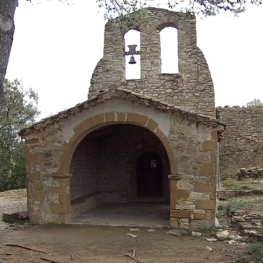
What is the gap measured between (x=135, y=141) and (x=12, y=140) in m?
10.7

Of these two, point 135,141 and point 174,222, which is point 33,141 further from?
point 135,141

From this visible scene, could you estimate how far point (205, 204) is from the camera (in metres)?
8.77

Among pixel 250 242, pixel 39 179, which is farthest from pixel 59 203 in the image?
pixel 250 242

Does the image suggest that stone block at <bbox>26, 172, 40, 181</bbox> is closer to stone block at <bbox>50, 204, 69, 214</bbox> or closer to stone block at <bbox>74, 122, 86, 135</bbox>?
stone block at <bbox>50, 204, 69, 214</bbox>

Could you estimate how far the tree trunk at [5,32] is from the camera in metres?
4.64

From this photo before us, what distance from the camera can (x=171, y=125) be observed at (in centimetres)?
909

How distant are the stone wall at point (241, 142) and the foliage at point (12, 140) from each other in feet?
35.8

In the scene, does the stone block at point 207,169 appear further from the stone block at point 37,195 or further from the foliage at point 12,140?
the foliage at point 12,140

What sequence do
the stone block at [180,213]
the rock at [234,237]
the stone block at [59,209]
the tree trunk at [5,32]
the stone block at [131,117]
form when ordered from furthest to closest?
the stone block at [59,209] < the stone block at [131,117] < the stone block at [180,213] < the rock at [234,237] < the tree trunk at [5,32]

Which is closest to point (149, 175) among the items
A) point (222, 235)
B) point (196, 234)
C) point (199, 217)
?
point (199, 217)

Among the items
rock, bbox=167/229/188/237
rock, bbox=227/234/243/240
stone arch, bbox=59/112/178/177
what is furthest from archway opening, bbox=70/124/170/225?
rock, bbox=227/234/243/240

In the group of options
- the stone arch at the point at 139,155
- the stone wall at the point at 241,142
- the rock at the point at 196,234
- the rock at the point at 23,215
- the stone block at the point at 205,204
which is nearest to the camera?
the rock at the point at 196,234

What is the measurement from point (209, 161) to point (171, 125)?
118 centimetres

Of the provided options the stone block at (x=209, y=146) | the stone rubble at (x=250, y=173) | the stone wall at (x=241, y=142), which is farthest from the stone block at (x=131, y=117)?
the stone wall at (x=241, y=142)
